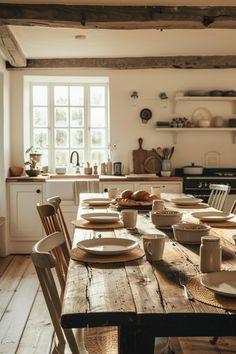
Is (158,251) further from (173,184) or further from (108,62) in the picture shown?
(108,62)

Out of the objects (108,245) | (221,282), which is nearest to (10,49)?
(108,245)

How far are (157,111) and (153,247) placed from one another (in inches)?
169

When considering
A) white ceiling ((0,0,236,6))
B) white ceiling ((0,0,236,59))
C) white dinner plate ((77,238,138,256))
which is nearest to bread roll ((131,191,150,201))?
white dinner plate ((77,238,138,256))

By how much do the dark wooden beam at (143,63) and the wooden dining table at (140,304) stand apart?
4255 millimetres

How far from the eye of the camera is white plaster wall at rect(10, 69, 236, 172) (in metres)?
5.74

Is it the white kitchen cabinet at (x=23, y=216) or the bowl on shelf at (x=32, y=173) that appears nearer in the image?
the white kitchen cabinet at (x=23, y=216)

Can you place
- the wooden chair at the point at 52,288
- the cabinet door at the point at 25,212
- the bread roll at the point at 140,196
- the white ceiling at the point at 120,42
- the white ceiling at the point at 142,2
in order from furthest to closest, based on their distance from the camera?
the cabinet door at the point at 25,212 < the white ceiling at the point at 120,42 < the white ceiling at the point at 142,2 < the bread roll at the point at 140,196 < the wooden chair at the point at 52,288

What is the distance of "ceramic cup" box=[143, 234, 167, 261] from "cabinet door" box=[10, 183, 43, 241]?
3827 millimetres

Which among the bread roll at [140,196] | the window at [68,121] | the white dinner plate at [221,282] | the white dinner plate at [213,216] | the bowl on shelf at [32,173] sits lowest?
the white dinner plate at [221,282]

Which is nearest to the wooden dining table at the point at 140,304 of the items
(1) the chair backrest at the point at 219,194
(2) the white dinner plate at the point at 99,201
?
(2) the white dinner plate at the point at 99,201

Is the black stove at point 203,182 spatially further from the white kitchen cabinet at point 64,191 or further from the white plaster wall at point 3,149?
the white plaster wall at point 3,149

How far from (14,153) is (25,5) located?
2.35 metres

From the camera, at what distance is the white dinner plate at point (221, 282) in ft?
4.05

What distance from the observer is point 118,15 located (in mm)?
3768
